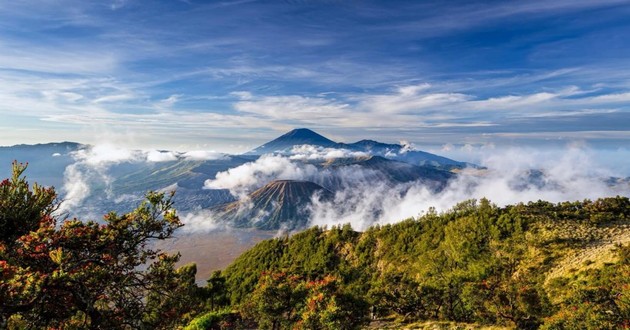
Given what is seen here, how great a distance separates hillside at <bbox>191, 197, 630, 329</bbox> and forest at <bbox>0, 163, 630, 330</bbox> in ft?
0.80

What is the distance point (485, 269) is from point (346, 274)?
32.2 metres

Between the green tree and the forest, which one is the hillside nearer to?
the forest

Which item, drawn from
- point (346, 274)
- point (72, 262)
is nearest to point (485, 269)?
point (346, 274)

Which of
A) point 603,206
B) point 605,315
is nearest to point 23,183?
point 605,315

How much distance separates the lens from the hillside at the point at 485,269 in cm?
3684

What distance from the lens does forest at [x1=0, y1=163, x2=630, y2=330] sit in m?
12.3

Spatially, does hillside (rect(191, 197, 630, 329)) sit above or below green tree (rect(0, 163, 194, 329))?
below

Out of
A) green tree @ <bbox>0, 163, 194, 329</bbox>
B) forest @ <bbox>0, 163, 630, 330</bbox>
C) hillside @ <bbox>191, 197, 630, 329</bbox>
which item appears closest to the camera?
green tree @ <bbox>0, 163, 194, 329</bbox>

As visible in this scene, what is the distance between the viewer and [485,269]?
180 ft

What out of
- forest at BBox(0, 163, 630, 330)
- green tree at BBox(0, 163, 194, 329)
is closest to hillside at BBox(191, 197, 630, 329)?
forest at BBox(0, 163, 630, 330)

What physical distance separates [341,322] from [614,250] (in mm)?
46044

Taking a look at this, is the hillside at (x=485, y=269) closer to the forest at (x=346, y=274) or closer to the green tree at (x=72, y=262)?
the forest at (x=346, y=274)

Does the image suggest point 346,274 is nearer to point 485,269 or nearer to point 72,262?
point 485,269

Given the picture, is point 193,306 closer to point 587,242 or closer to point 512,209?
point 587,242
